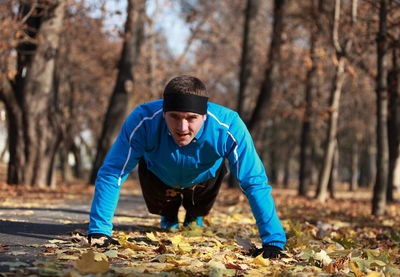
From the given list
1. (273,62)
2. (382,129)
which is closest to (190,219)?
(382,129)

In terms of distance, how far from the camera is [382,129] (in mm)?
9539

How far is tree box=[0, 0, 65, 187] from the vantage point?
12.3 meters

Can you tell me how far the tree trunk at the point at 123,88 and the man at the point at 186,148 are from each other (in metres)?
11.0

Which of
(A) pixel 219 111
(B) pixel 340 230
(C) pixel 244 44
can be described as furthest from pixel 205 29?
(A) pixel 219 111

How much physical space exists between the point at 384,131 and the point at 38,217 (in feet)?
22.6

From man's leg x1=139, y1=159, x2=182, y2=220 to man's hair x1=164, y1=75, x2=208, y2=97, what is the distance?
4.53ft

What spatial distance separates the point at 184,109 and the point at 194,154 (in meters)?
0.69

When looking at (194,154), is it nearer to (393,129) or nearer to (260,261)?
(260,261)

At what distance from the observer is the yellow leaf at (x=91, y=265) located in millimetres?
3119

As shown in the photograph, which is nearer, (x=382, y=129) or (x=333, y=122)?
(x=382, y=129)

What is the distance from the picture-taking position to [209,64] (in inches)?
1211

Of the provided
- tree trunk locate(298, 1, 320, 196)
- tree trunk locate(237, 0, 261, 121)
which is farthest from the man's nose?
tree trunk locate(237, 0, 261, 121)

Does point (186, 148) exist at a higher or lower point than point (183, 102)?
lower

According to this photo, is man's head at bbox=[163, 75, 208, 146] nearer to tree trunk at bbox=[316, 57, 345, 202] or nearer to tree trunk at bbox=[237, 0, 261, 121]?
tree trunk at bbox=[316, 57, 345, 202]
